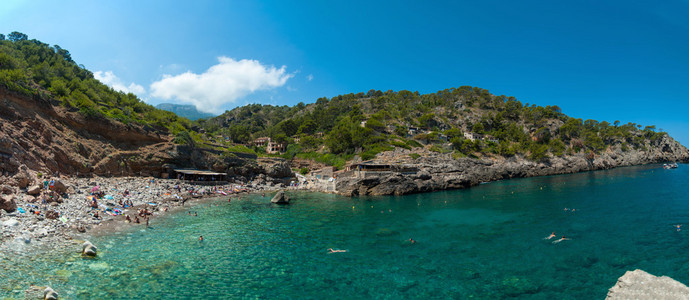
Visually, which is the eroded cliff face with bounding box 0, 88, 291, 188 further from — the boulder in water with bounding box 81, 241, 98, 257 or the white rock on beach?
the boulder in water with bounding box 81, 241, 98, 257

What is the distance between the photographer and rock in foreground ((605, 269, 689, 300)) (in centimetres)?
613

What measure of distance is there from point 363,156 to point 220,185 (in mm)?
29518

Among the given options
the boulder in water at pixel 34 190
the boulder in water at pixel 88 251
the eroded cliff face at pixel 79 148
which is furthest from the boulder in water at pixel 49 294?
the eroded cliff face at pixel 79 148

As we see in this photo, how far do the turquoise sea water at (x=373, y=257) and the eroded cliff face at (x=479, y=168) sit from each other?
14.6 m

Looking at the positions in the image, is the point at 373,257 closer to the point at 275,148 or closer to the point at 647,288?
the point at 647,288

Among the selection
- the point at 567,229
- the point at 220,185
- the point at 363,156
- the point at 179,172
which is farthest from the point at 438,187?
the point at 179,172

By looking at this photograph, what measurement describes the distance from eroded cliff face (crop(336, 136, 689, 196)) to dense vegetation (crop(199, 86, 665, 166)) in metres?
2.81

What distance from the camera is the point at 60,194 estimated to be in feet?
72.4

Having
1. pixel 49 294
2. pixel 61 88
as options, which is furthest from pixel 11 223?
pixel 61 88

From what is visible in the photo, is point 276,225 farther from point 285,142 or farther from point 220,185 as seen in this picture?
point 285,142

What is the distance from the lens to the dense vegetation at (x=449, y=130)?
237 feet

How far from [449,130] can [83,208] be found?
82644mm

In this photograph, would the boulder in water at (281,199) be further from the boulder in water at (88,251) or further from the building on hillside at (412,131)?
the building on hillside at (412,131)

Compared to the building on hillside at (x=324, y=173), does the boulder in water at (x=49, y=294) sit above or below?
below
